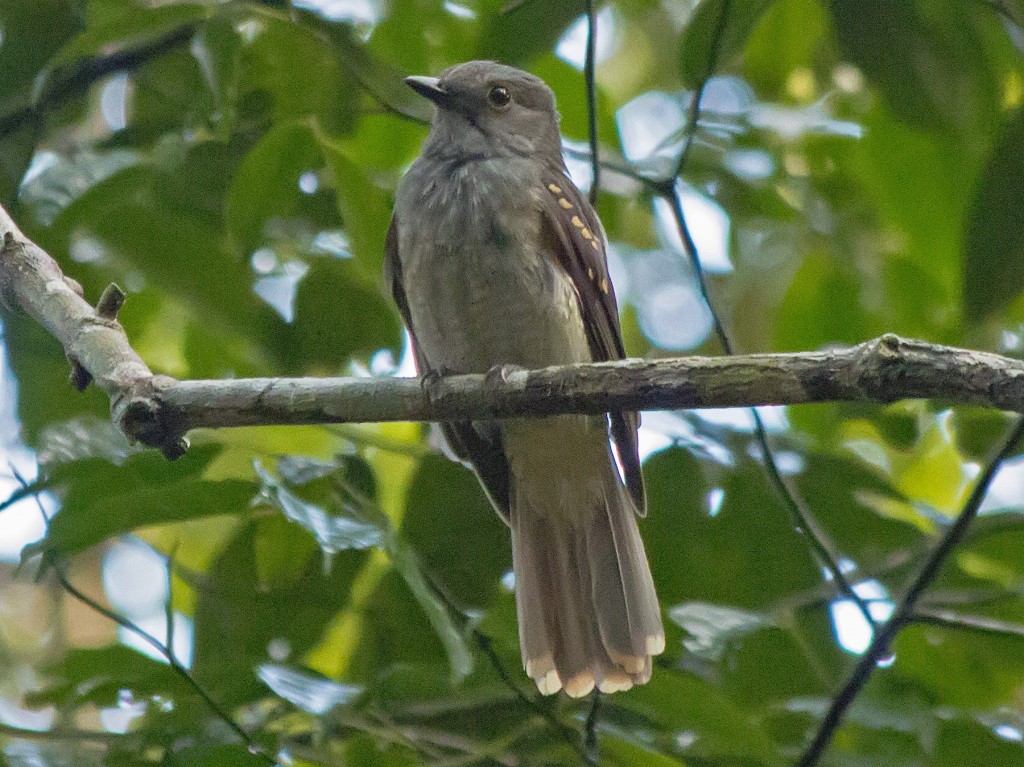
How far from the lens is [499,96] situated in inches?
172

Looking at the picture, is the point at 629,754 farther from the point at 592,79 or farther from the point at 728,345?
the point at 592,79

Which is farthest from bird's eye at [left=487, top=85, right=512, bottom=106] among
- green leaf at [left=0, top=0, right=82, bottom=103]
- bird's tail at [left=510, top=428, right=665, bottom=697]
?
green leaf at [left=0, top=0, right=82, bottom=103]

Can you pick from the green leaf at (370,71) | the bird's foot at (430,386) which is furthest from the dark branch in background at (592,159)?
the bird's foot at (430,386)

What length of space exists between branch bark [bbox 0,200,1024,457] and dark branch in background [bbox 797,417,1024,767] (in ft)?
2.16

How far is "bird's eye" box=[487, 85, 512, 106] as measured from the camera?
435cm

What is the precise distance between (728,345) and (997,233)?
28.1 inches

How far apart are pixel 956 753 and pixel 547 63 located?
239cm

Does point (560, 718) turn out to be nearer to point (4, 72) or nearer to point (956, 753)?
point (956, 753)

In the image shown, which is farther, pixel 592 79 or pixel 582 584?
pixel 582 584

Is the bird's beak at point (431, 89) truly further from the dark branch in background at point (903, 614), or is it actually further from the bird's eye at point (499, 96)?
the dark branch in background at point (903, 614)

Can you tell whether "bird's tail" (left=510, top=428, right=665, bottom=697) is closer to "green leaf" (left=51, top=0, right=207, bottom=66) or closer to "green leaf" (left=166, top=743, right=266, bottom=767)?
"green leaf" (left=166, top=743, right=266, bottom=767)

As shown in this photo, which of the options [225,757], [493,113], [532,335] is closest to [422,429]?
[532,335]

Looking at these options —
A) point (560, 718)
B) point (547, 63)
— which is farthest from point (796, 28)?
point (560, 718)

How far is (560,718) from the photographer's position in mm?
3137
